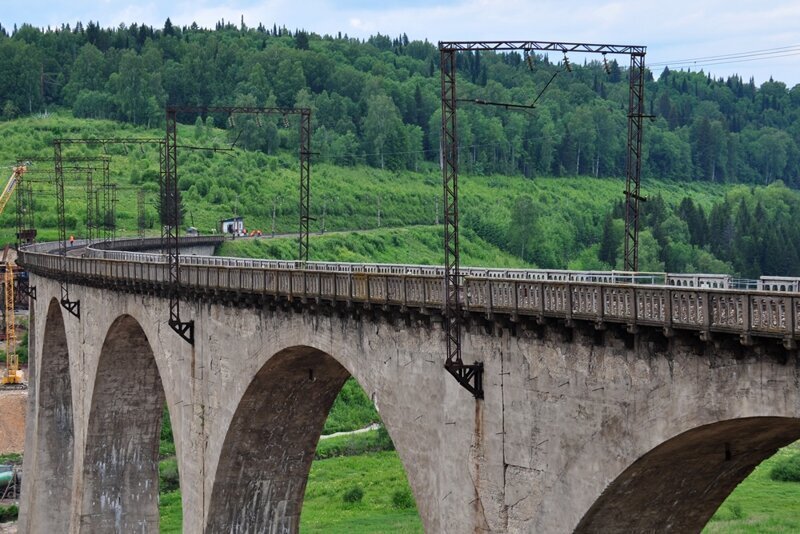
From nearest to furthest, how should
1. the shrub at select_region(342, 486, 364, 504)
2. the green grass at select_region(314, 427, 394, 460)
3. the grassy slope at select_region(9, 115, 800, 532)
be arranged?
the shrub at select_region(342, 486, 364, 504), the green grass at select_region(314, 427, 394, 460), the grassy slope at select_region(9, 115, 800, 532)

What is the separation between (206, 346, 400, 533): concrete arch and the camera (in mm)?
40031

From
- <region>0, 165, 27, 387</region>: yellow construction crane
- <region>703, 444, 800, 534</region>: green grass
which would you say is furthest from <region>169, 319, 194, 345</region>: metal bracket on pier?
<region>0, 165, 27, 387</region>: yellow construction crane

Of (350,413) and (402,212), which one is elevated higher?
(402,212)

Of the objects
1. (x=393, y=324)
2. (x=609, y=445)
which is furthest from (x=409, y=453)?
(x=609, y=445)

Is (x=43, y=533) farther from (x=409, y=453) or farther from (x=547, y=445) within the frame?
(x=547, y=445)

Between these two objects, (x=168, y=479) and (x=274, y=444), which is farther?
(x=168, y=479)

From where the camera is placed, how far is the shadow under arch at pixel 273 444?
40062 millimetres

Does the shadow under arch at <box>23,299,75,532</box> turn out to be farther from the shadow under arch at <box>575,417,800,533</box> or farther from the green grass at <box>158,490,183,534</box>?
the shadow under arch at <box>575,417,800,533</box>

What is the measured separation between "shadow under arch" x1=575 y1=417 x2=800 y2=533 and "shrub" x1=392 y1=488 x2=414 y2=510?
129 feet

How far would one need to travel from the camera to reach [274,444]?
140 ft

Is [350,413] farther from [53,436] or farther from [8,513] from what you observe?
[53,436]

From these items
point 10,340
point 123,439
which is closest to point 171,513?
point 123,439

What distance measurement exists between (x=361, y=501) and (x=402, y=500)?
2.33 m

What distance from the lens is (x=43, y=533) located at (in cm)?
6394
